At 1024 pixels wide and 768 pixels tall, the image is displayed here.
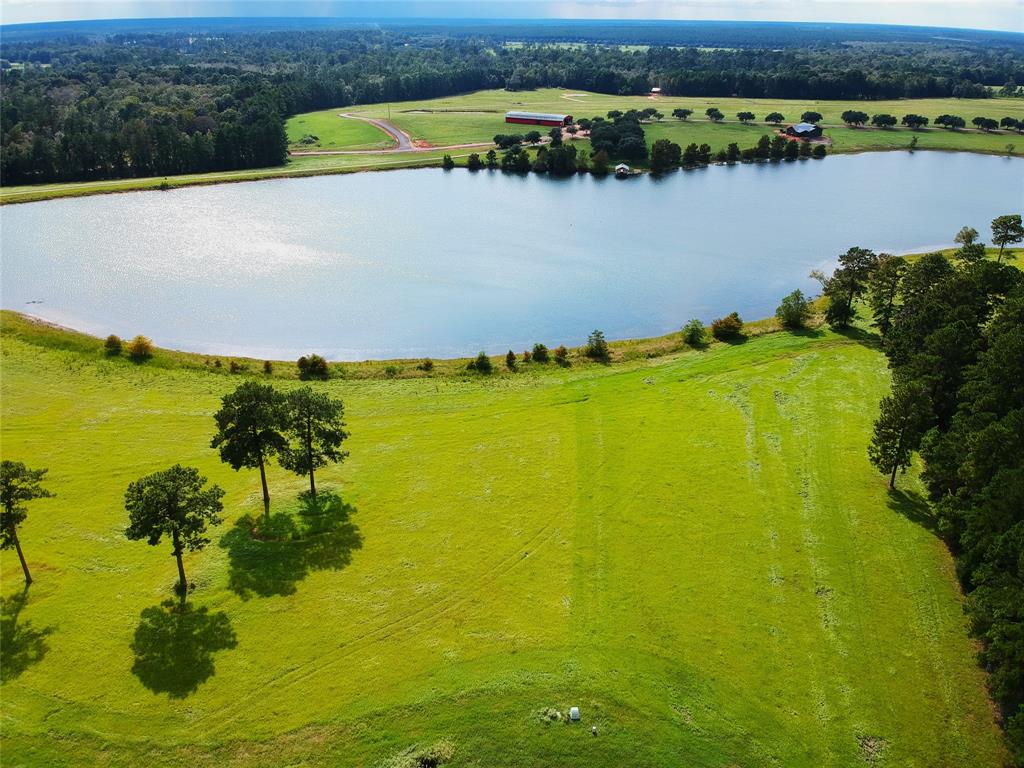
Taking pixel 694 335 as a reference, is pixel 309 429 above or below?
above

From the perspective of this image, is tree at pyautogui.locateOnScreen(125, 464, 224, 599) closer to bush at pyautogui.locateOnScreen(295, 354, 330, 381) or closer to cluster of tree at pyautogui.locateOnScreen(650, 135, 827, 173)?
bush at pyautogui.locateOnScreen(295, 354, 330, 381)

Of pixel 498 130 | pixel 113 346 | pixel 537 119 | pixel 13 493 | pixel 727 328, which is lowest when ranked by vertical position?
pixel 113 346

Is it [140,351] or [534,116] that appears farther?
[534,116]

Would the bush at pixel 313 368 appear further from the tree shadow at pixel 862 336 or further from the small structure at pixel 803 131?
the small structure at pixel 803 131

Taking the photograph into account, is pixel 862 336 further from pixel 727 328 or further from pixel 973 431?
pixel 973 431

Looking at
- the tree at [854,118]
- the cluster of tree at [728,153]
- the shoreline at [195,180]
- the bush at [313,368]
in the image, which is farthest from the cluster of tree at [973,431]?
the tree at [854,118]

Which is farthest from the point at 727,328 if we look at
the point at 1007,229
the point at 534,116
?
the point at 534,116

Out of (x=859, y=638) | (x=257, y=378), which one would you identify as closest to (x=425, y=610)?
(x=859, y=638)
